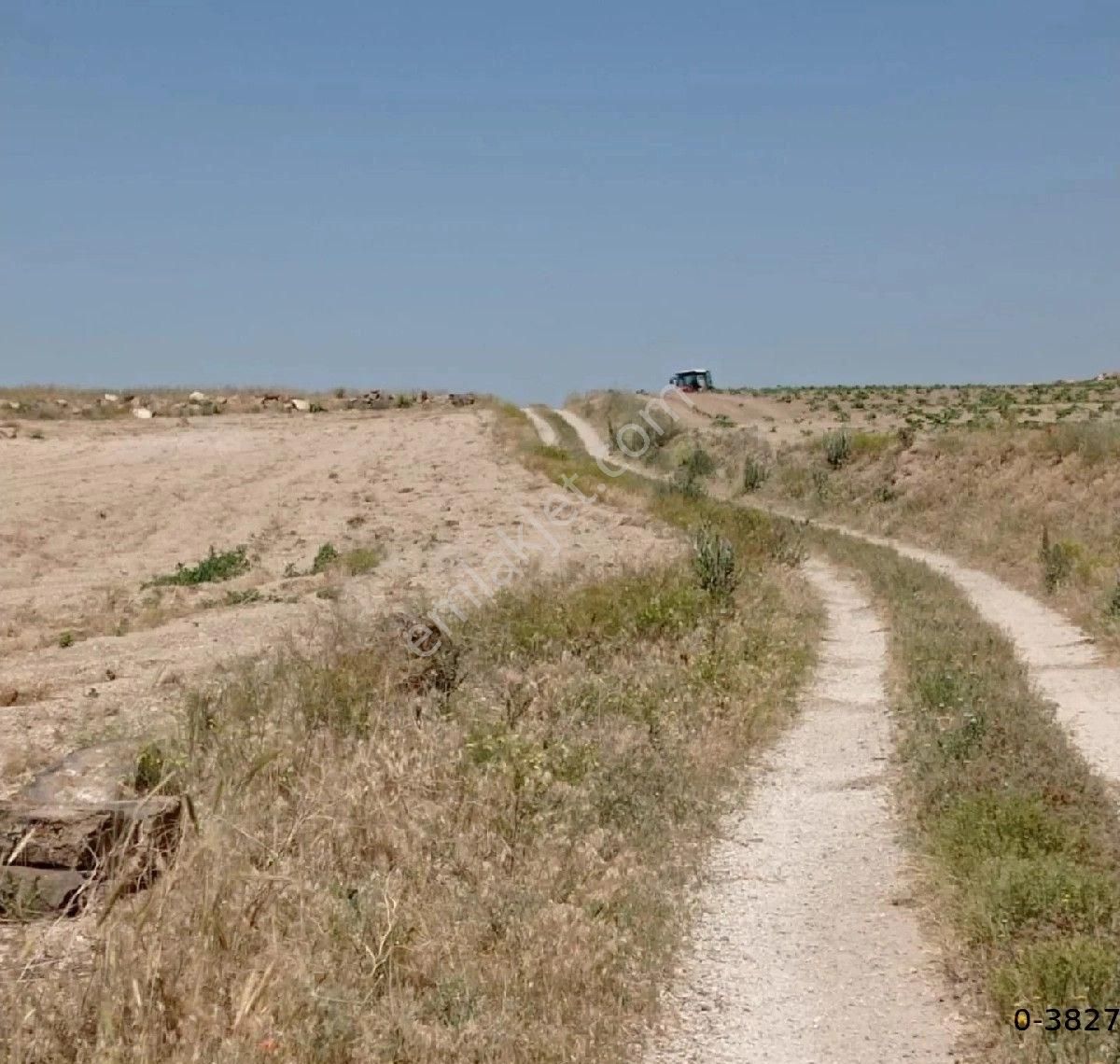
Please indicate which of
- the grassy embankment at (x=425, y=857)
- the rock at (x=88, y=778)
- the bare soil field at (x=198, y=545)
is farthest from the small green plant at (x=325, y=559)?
the rock at (x=88, y=778)

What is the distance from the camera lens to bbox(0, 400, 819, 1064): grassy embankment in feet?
13.9

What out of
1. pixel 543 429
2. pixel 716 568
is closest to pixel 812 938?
pixel 716 568

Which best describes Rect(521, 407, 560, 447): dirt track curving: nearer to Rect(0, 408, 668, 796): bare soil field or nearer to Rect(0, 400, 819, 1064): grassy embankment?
Rect(0, 408, 668, 796): bare soil field

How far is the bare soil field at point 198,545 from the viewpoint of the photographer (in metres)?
10.3

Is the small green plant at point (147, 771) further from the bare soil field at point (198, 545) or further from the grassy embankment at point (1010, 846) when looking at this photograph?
the grassy embankment at point (1010, 846)

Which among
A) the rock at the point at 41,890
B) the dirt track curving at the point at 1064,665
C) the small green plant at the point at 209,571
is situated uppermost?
the dirt track curving at the point at 1064,665

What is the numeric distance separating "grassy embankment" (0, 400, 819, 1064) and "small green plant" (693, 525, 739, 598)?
8.49 feet

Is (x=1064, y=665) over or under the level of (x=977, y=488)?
under

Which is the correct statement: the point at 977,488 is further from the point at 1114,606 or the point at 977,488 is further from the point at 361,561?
the point at 361,561

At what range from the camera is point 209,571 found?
58.9ft

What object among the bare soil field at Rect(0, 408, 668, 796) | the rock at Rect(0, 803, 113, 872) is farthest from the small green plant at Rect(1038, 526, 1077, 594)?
the rock at Rect(0, 803, 113, 872)

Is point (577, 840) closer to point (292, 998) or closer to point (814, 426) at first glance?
point (292, 998)

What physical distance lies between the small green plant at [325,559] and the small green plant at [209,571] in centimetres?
109

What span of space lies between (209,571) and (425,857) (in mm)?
12527
